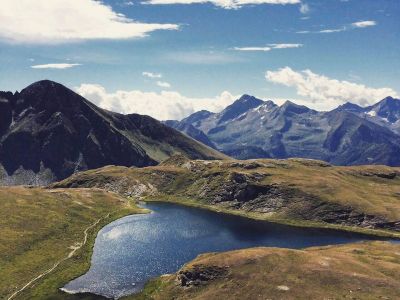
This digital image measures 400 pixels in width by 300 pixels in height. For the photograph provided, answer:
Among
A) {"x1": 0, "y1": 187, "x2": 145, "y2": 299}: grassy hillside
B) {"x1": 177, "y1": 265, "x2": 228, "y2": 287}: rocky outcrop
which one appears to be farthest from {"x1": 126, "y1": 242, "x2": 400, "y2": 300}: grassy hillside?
{"x1": 0, "y1": 187, "x2": 145, "y2": 299}: grassy hillside

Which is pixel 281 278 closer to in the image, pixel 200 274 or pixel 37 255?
pixel 200 274

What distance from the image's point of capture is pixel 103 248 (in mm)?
176750

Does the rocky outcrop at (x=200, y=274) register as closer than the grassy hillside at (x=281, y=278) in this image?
No


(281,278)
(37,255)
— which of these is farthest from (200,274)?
(37,255)

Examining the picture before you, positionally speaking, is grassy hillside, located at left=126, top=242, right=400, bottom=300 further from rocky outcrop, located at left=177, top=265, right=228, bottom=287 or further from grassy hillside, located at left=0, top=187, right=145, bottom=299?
grassy hillside, located at left=0, top=187, right=145, bottom=299

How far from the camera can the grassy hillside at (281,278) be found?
367ft

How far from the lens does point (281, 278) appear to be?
11919cm

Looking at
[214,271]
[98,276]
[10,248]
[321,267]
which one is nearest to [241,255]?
[214,271]

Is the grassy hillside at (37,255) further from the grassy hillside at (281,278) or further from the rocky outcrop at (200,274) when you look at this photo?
the rocky outcrop at (200,274)

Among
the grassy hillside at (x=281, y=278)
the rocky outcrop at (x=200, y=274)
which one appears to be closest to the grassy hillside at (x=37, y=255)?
the grassy hillside at (x=281, y=278)

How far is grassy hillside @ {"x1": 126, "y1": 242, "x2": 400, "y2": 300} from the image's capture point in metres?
112

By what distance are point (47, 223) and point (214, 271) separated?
340ft

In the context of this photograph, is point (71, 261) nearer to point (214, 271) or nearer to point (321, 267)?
point (214, 271)

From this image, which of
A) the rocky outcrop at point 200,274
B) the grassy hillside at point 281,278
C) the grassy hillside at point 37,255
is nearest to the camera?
the grassy hillside at point 281,278
